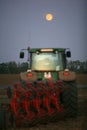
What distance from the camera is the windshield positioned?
1080 centimetres

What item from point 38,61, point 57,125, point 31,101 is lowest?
point 57,125

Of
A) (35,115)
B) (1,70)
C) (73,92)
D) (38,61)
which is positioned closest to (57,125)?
(35,115)

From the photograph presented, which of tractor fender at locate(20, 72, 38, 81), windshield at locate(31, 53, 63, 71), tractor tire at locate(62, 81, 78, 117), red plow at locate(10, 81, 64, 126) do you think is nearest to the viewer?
red plow at locate(10, 81, 64, 126)

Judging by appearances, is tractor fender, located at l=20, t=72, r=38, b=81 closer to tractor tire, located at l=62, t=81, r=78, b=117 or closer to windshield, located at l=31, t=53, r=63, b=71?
windshield, located at l=31, t=53, r=63, b=71

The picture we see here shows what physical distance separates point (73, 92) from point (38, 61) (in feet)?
5.39

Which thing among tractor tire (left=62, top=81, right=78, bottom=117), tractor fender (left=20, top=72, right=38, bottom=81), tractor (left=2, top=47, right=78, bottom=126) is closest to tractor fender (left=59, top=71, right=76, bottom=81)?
tractor (left=2, top=47, right=78, bottom=126)

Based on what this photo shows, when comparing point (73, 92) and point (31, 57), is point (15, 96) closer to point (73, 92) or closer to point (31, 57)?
point (73, 92)

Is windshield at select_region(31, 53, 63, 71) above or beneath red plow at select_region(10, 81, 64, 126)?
above

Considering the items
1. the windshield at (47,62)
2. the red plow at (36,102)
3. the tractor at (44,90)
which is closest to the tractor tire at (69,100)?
the tractor at (44,90)

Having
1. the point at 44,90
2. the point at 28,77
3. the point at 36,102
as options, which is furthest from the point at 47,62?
the point at 36,102

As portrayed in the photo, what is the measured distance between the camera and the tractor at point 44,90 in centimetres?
871

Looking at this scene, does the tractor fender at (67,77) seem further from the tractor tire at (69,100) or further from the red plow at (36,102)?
the red plow at (36,102)

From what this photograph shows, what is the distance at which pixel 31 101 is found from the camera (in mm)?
8914

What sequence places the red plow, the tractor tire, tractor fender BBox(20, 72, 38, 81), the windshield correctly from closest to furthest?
the red plow
the tractor tire
tractor fender BBox(20, 72, 38, 81)
the windshield
